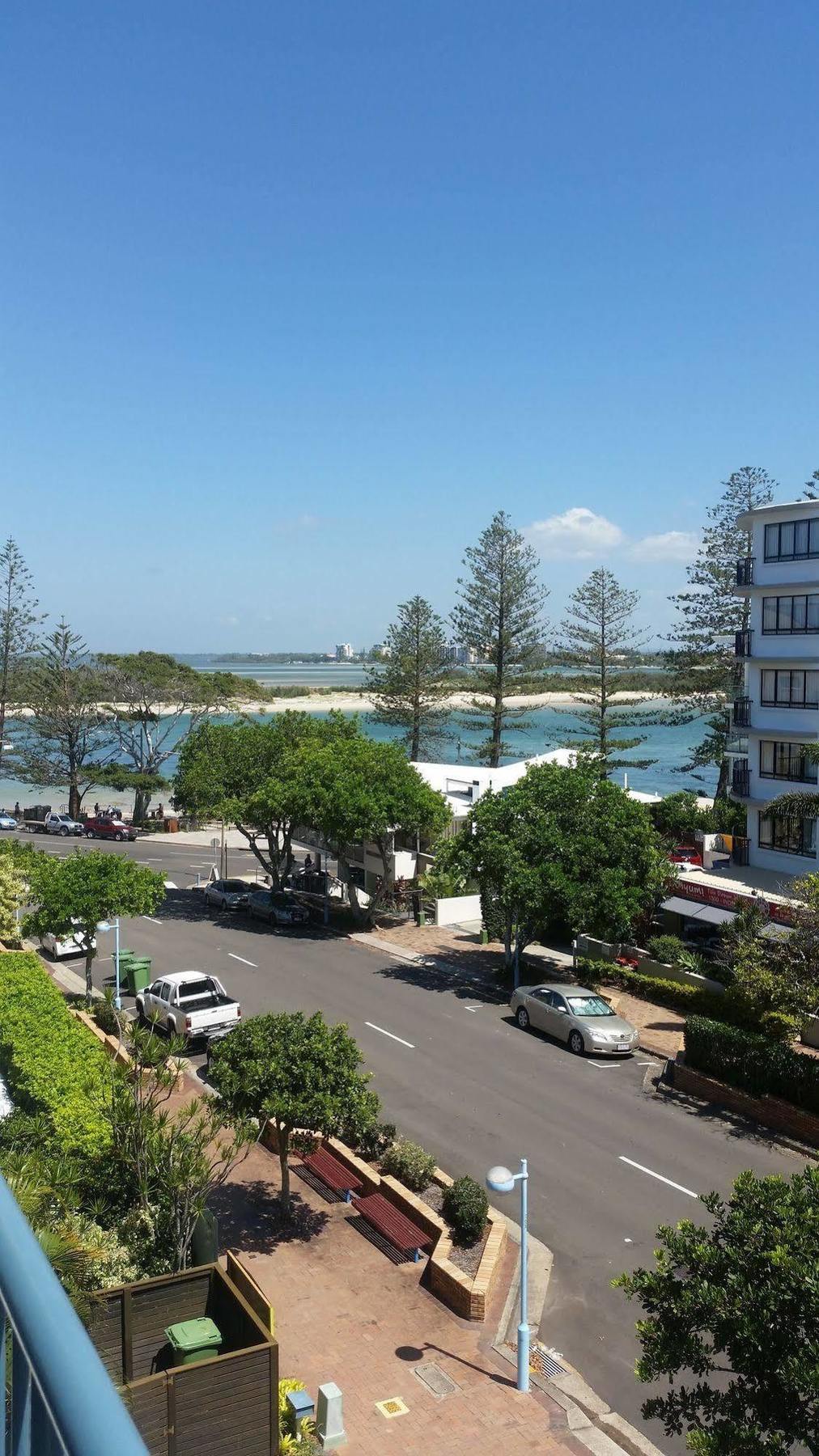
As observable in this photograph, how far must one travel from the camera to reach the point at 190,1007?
70.3 feet

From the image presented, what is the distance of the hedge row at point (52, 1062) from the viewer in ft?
41.8

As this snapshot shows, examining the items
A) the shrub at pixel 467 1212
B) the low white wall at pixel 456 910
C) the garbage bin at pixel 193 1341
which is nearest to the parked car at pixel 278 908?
the low white wall at pixel 456 910

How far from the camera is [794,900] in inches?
914

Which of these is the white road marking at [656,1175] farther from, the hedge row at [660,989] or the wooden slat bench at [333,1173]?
the hedge row at [660,989]

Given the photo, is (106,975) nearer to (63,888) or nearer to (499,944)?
(63,888)

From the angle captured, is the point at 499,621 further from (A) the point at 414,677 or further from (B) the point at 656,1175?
(B) the point at 656,1175

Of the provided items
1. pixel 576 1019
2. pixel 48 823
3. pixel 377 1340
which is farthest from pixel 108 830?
pixel 377 1340

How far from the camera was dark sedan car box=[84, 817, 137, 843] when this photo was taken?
54.8 m

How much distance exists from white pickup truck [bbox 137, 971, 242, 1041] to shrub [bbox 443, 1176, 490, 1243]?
27.2 ft

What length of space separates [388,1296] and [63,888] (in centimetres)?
1227

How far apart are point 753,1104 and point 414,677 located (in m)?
44.3

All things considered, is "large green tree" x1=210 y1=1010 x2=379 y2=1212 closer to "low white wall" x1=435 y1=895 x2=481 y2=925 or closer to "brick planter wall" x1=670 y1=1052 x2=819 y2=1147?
"brick planter wall" x1=670 y1=1052 x2=819 y2=1147

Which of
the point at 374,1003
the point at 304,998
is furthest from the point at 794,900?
the point at 304,998

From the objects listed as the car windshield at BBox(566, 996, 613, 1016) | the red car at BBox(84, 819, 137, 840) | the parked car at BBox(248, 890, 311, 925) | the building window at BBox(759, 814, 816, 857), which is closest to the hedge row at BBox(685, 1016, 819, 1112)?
the car windshield at BBox(566, 996, 613, 1016)
